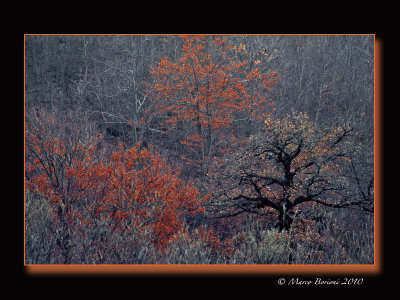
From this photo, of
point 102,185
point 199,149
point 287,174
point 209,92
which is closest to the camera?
point 287,174

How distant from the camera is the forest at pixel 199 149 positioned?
823 centimetres

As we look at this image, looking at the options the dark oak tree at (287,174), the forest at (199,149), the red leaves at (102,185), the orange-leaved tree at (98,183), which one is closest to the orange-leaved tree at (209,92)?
the forest at (199,149)

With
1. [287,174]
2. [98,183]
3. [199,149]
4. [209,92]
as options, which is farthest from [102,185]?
[287,174]

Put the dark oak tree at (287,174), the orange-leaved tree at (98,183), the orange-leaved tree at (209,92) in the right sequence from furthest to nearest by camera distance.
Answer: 1. the orange-leaved tree at (209,92)
2. the orange-leaved tree at (98,183)
3. the dark oak tree at (287,174)

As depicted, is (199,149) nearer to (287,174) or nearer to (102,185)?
(102,185)

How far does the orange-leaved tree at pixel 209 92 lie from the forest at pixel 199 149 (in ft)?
0.27

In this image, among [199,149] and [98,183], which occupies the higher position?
[199,149]

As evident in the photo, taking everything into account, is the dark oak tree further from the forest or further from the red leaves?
the red leaves

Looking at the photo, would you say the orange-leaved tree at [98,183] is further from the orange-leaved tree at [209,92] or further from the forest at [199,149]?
the orange-leaved tree at [209,92]

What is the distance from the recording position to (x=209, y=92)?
63.9ft

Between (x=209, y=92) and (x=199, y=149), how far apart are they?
3471mm
